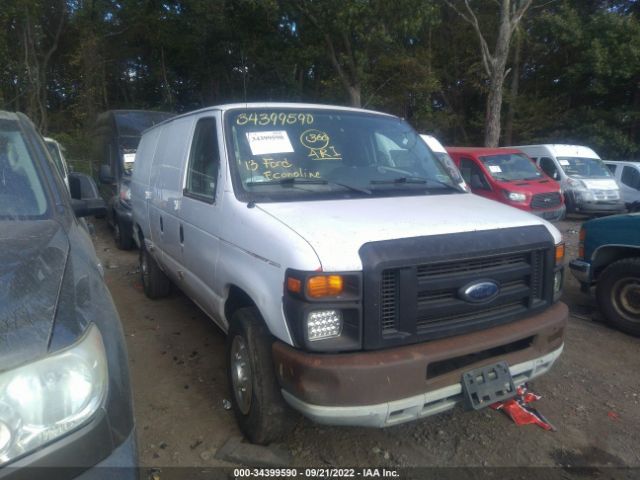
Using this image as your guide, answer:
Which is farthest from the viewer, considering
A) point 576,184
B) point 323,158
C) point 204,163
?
point 576,184

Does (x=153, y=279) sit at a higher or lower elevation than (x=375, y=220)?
lower

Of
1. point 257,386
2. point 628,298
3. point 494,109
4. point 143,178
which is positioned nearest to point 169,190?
point 143,178

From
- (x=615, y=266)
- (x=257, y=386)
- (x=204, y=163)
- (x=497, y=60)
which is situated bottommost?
(x=257, y=386)

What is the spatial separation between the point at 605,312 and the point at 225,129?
4.12 metres

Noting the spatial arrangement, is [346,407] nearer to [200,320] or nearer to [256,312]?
[256,312]

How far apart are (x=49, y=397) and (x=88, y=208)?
1855 millimetres

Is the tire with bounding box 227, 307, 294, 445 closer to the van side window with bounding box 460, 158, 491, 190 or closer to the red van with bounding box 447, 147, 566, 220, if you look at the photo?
the red van with bounding box 447, 147, 566, 220

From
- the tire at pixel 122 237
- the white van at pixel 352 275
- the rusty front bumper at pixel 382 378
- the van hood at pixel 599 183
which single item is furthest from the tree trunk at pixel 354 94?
the rusty front bumper at pixel 382 378

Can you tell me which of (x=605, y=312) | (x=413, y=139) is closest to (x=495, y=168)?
(x=605, y=312)

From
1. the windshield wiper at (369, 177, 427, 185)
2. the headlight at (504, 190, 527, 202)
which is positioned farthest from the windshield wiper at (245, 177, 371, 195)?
the headlight at (504, 190, 527, 202)

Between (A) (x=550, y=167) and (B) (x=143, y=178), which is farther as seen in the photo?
(A) (x=550, y=167)

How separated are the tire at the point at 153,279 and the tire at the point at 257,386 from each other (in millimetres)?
2983

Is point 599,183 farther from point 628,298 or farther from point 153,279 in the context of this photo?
point 153,279

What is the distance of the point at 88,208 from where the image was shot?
10.3ft
